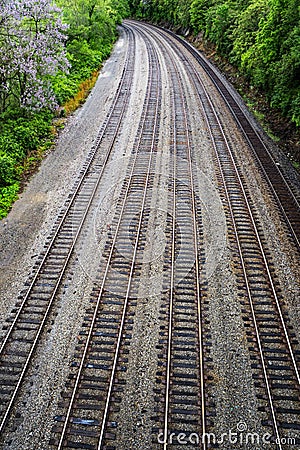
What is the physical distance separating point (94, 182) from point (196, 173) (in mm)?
4378

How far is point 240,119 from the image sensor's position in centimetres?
2062

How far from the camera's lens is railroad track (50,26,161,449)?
7.20 metres

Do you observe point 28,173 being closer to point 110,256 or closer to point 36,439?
point 110,256

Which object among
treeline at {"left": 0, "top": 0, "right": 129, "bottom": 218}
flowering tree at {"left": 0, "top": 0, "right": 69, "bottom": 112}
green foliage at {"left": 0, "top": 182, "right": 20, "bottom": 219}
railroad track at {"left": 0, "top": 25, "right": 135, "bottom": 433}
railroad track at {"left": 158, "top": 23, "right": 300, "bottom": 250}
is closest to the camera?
railroad track at {"left": 0, "top": 25, "right": 135, "bottom": 433}

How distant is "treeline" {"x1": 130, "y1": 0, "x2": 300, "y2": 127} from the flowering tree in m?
11.4

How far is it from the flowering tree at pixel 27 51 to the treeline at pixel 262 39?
37.2 feet

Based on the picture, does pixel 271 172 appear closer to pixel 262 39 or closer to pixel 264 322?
pixel 264 322

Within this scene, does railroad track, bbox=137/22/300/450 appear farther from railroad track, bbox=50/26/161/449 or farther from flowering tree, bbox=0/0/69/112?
flowering tree, bbox=0/0/69/112

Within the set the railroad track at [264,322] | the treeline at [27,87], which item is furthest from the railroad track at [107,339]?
the treeline at [27,87]

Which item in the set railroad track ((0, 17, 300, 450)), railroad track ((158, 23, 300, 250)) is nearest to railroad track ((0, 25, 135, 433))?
railroad track ((0, 17, 300, 450))

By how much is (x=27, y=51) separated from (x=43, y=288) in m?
12.6

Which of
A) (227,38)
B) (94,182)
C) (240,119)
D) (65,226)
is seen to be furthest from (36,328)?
(227,38)

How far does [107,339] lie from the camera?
8875 mm

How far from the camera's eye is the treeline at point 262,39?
17.8 meters
